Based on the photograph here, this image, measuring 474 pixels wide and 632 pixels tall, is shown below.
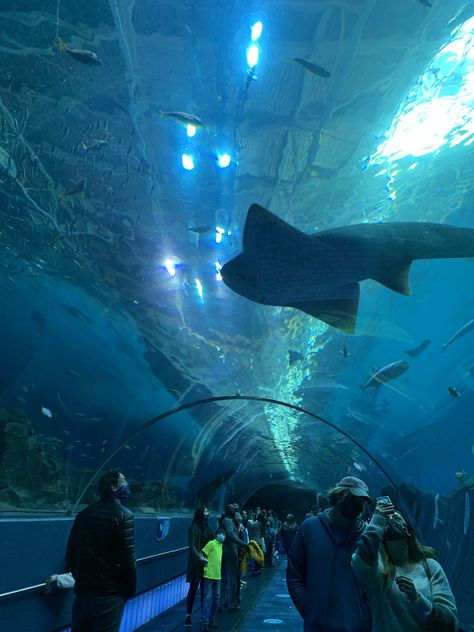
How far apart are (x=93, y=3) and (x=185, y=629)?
8278 millimetres

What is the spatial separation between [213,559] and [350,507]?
480 centimetres

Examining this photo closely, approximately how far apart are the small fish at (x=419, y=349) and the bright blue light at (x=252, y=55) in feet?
23.8

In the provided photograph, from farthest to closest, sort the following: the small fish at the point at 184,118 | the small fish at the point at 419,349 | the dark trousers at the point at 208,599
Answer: the small fish at the point at 419,349 → the dark trousers at the point at 208,599 → the small fish at the point at 184,118

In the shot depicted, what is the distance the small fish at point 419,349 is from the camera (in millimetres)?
9938

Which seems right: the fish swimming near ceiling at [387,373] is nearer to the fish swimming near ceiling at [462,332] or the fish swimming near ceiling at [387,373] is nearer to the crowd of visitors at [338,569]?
the fish swimming near ceiling at [462,332]

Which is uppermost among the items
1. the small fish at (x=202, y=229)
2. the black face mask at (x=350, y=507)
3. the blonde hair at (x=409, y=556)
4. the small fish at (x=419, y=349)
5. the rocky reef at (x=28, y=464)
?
the small fish at (x=202, y=229)

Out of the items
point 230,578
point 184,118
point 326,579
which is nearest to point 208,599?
point 230,578

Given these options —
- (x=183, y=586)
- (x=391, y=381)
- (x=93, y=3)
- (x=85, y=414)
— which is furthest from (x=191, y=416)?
(x=93, y=3)

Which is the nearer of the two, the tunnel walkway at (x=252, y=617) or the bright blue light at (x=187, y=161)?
the bright blue light at (x=187, y=161)

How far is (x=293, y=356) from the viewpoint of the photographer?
10.6m

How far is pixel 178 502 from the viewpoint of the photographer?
16188 mm

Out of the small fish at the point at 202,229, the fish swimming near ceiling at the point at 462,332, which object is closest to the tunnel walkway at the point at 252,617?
the small fish at the point at 202,229

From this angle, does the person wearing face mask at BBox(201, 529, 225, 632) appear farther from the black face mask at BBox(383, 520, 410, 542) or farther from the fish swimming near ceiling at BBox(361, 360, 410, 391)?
the fish swimming near ceiling at BBox(361, 360, 410, 391)

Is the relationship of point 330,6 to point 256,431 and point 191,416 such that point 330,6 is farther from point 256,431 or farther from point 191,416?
point 256,431
